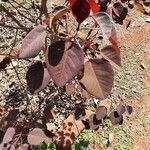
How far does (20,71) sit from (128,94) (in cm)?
83

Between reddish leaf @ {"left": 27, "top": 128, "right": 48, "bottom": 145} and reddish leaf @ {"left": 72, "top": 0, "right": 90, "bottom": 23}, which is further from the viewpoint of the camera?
reddish leaf @ {"left": 27, "top": 128, "right": 48, "bottom": 145}

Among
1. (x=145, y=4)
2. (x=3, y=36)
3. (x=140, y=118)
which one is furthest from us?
(x=3, y=36)

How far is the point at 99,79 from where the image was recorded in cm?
106

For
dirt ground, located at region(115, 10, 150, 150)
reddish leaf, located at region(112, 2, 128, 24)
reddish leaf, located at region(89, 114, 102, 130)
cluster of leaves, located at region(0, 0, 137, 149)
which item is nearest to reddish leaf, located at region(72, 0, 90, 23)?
cluster of leaves, located at region(0, 0, 137, 149)

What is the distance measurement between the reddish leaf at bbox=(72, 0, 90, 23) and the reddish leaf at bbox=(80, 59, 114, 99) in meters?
0.14

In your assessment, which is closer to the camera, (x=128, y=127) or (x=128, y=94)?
(x=128, y=127)

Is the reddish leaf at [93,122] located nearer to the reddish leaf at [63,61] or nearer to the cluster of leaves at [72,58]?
the cluster of leaves at [72,58]

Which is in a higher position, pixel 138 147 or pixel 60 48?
pixel 60 48

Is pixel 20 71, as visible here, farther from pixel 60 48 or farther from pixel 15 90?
pixel 60 48

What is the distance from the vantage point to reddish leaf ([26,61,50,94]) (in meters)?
1.13

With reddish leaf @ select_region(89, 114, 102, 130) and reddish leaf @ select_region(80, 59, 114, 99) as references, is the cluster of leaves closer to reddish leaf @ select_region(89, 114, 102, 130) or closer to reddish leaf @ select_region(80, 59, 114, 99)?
reddish leaf @ select_region(80, 59, 114, 99)

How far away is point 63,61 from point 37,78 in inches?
6.5

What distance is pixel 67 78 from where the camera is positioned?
39.5 inches

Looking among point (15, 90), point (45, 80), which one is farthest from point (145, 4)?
point (15, 90)
